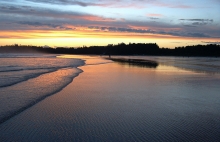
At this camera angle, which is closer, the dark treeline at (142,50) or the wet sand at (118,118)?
the wet sand at (118,118)

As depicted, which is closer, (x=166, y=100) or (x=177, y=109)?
(x=177, y=109)

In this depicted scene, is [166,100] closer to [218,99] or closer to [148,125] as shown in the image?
[218,99]

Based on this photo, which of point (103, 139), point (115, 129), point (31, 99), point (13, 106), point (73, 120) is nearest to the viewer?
point (103, 139)

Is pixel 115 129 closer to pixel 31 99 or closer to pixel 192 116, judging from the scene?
pixel 192 116

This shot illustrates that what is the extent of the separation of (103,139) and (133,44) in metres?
156

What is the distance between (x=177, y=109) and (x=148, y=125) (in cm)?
207

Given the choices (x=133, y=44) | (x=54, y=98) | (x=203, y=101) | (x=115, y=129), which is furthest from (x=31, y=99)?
(x=133, y=44)

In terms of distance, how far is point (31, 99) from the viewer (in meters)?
8.88


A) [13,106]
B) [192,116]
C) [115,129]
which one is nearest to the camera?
[115,129]

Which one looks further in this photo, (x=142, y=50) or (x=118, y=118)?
(x=142, y=50)

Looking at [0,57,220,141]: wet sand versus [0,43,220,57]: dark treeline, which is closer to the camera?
[0,57,220,141]: wet sand

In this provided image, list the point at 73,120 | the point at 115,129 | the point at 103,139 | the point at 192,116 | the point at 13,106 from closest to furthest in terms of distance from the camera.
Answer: the point at 103,139 → the point at 115,129 → the point at 73,120 → the point at 192,116 → the point at 13,106

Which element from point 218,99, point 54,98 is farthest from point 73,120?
point 218,99

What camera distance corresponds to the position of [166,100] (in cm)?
920
